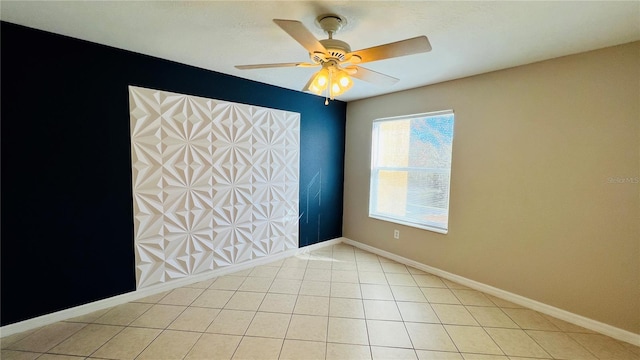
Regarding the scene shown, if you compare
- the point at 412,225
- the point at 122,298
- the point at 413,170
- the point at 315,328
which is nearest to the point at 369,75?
the point at 413,170

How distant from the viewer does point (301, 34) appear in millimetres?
1410

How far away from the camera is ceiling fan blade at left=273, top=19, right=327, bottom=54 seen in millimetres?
1314

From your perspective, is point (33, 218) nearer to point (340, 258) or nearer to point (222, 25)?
point (222, 25)

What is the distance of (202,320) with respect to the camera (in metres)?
2.19

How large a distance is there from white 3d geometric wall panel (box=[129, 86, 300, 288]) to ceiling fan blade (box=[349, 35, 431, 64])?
1.90 m

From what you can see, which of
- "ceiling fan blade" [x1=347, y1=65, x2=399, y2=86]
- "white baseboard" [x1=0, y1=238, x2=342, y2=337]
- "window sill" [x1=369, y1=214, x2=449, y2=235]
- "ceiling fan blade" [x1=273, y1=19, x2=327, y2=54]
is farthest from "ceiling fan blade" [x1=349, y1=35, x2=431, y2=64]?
"white baseboard" [x1=0, y1=238, x2=342, y2=337]

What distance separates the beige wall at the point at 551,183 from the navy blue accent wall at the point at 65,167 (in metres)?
3.21

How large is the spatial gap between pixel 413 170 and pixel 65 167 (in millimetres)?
3602

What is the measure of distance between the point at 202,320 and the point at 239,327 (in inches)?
14.0

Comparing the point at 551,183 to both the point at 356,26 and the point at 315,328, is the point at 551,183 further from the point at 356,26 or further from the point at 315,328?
the point at 315,328

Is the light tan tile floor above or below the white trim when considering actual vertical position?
below

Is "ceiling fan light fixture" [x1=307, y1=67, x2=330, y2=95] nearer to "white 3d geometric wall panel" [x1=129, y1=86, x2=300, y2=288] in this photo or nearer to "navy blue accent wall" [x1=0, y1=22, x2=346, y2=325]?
"white 3d geometric wall panel" [x1=129, y1=86, x2=300, y2=288]

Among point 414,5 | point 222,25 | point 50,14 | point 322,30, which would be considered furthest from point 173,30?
point 414,5

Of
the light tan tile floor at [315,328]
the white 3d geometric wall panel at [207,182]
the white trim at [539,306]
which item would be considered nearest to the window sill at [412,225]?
the white trim at [539,306]
